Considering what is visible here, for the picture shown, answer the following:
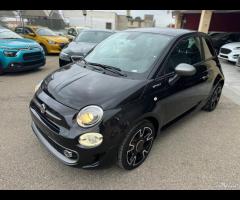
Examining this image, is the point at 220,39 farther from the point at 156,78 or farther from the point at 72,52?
the point at 156,78

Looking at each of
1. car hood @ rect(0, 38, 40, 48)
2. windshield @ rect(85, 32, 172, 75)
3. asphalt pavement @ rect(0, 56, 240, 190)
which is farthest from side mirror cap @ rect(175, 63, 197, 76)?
car hood @ rect(0, 38, 40, 48)

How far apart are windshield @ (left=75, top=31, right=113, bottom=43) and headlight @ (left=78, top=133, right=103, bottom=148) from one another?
614 cm

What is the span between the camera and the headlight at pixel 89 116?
2113mm

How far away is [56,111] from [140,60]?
51.1 inches

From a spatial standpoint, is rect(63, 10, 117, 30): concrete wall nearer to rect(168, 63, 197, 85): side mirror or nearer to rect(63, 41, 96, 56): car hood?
rect(63, 41, 96, 56): car hood

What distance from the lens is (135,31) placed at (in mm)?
3439

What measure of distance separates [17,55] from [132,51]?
454cm

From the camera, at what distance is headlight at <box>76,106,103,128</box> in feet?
6.93

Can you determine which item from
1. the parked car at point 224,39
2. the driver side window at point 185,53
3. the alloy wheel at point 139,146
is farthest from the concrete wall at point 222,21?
the alloy wheel at point 139,146

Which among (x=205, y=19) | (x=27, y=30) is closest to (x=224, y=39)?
(x=205, y=19)

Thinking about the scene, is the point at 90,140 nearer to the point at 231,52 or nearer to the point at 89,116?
the point at 89,116

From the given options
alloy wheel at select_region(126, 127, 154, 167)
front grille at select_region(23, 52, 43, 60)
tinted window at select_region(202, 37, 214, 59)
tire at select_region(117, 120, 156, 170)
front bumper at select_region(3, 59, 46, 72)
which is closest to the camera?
tire at select_region(117, 120, 156, 170)

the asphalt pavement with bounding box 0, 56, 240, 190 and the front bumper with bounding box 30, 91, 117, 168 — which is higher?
the front bumper with bounding box 30, 91, 117, 168
